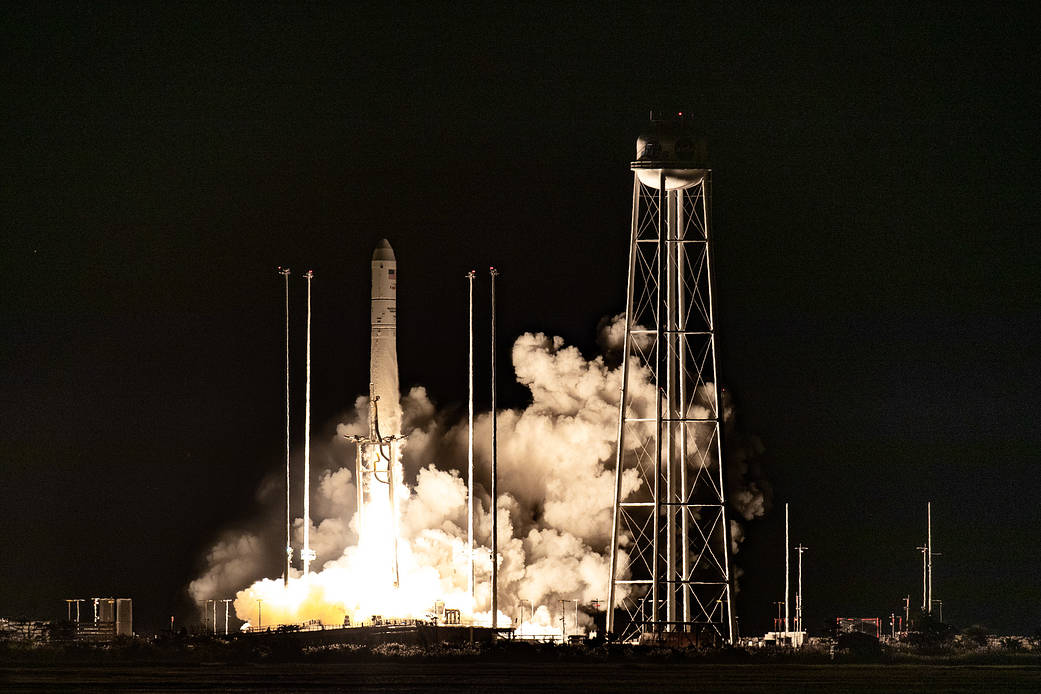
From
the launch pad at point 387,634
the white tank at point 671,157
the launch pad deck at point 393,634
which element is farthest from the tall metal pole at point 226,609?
the white tank at point 671,157

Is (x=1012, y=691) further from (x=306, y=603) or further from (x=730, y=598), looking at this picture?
(x=306, y=603)

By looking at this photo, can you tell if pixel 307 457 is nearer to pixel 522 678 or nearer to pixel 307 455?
pixel 307 455

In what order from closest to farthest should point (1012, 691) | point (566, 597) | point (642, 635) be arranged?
point (1012, 691) → point (642, 635) → point (566, 597)

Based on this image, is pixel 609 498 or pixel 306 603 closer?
pixel 306 603

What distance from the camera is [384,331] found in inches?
3829

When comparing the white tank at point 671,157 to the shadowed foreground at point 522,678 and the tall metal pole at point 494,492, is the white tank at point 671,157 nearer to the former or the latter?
the tall metal pole at point 494,492

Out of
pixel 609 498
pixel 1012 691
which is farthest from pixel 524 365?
pixel 1012 691

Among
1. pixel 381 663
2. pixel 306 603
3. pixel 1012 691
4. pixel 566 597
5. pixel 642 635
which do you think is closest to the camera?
pixel 1012 691

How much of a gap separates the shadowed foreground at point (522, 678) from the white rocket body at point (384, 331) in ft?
56.0

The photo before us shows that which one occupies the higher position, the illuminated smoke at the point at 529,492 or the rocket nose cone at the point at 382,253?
the rocket nose cone at the point at 382,253

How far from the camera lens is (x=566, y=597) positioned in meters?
106

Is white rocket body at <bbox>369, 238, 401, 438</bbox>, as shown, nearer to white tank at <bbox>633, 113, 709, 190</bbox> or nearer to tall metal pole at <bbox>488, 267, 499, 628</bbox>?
tall metal pole at <bbox>488, 267, 499, 628</bbox>

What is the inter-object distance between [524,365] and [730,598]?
2039 cm

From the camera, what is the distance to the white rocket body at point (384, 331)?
97250 mm
